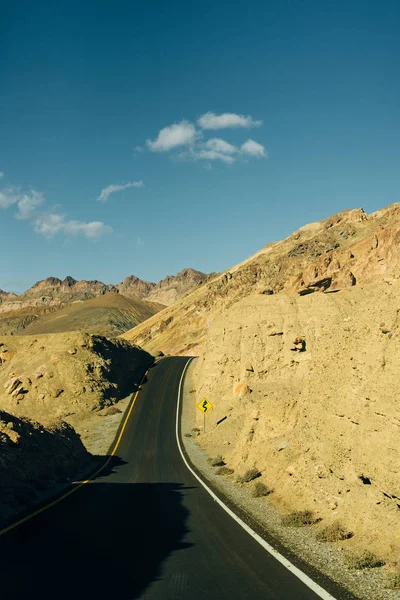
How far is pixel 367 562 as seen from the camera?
7809mm

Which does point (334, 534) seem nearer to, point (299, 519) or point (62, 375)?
point (299, 519)

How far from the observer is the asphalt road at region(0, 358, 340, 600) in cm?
650

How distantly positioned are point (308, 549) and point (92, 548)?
446cm

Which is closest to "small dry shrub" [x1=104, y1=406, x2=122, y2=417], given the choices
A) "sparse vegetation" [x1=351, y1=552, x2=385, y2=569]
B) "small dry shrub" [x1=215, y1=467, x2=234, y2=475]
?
"small dry shrub" [x1=215, y1=467, x2=234, y2=475]

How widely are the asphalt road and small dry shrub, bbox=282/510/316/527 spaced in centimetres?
143

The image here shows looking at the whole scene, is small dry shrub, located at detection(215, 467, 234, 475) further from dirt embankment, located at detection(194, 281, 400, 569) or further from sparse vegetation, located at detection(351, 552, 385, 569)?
sparse vegetation, located at detection(351, 552, 385, 569)

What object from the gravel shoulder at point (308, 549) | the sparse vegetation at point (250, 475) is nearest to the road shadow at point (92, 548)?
the gravel shoulder at point (308, 549)

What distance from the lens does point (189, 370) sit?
218 feet

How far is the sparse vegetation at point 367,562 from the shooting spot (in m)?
7.75

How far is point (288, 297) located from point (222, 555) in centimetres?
4258

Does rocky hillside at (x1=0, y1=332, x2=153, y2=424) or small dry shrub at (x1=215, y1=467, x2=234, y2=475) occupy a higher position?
rocky hillside at (x1=0, y1=332, x2=153, y2=424)

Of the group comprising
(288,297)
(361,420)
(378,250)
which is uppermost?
(378,250)

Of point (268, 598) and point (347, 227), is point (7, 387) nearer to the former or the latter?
point (268, 598)

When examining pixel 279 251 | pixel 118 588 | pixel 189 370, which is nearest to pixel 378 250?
pixel 189 370
